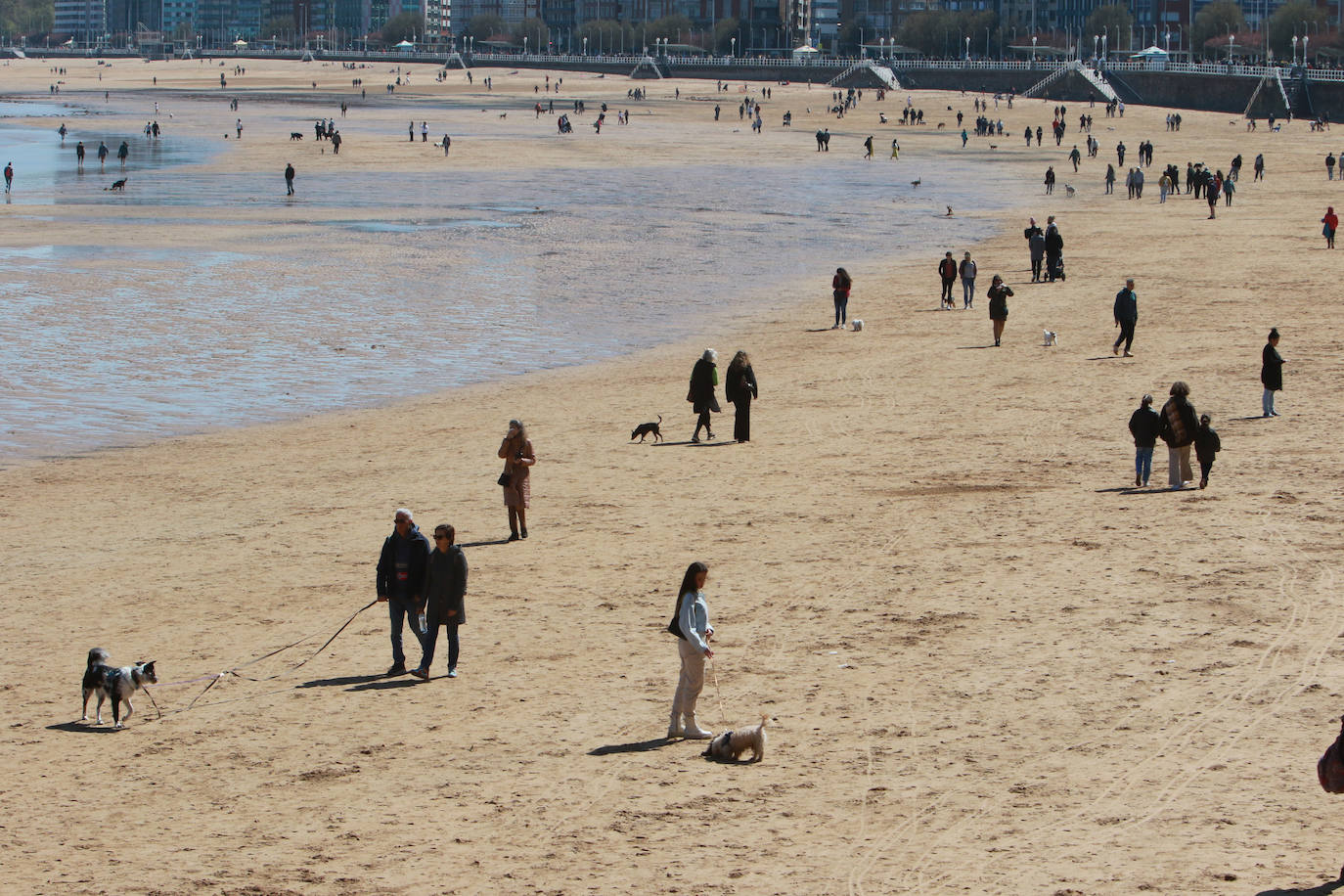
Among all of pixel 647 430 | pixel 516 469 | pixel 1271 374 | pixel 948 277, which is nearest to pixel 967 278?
pixel 948 277

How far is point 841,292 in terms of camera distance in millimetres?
27859

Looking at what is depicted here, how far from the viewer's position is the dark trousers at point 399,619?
11.6 m

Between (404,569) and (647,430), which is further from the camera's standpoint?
(647,430)

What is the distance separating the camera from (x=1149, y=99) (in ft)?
358

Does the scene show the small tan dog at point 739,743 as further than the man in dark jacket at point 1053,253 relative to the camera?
No

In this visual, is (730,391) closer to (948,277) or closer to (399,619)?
(399,619)

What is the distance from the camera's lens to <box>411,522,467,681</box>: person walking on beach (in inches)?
444

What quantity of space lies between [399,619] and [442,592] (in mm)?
582

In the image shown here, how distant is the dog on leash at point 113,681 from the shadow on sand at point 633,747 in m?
3.10

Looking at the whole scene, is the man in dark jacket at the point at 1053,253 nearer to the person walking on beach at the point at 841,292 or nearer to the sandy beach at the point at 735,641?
the person walking on beach at the point at 841,292

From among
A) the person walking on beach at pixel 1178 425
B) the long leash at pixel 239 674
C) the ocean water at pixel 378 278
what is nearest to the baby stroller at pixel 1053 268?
the ocean water at pixel 378 278

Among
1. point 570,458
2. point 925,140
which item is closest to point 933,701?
point 570,458

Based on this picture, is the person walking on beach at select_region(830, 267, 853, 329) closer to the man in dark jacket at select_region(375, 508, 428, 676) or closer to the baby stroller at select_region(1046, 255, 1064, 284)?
the baby stroller at select_region(1046, 255, 1064, 284)

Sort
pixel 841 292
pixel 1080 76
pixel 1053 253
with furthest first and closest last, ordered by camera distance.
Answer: pixel 1080 76 → pixel 1053 253 → pixel 841 292
